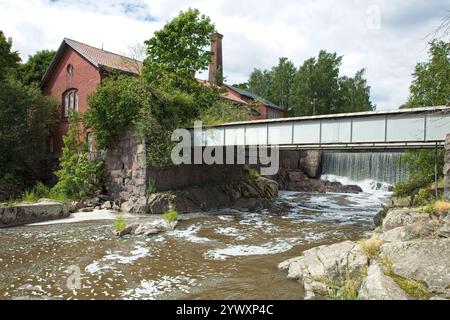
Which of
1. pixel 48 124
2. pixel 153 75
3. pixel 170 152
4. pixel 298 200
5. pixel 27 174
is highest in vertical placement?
pixel 153 75

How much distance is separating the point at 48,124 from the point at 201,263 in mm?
21877

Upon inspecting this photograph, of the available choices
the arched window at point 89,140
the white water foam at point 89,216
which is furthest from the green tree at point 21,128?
the white water foam at point 89,216

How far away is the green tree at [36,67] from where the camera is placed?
108 ft

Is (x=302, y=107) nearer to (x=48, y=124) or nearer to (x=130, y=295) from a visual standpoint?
(x=48, y=124)

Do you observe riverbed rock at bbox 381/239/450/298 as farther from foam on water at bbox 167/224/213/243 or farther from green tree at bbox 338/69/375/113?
green tree at bbox 338/69/375/113

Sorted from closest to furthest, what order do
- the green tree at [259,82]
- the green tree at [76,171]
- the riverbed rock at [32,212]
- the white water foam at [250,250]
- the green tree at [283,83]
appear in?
the white water foam at [250,250] < the riverbed rock at [32,212] < the green tree at [76,171] < the green tree at [283,83] < the green tree at [259,82]

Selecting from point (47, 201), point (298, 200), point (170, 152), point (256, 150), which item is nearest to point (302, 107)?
point (256, 150)

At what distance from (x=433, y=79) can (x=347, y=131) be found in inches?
230

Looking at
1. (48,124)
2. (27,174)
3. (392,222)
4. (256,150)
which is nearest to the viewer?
(392,222)

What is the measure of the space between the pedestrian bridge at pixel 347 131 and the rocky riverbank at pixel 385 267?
A: 4.79m

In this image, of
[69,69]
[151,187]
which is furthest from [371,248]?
[69,69]

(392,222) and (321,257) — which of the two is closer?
(321,257)

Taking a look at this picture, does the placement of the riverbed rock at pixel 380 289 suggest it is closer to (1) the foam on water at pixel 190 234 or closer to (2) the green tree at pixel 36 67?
(1) the foam on water at pixel 190 234

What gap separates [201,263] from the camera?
392 inches
